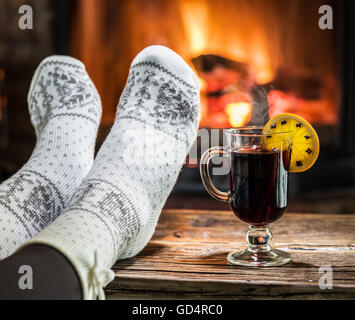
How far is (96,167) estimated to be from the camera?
725 mm

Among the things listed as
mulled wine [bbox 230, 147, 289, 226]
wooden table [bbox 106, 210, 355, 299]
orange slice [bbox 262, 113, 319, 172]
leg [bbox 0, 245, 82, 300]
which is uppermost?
orange slice [bbox 262, 113, 319, 172]

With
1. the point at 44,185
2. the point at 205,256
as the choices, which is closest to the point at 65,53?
the point at 44,185

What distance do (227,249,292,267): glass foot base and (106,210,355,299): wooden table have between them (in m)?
0.01

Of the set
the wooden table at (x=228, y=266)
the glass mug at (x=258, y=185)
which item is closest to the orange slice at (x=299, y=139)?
the glass mug at (x=258, y=185)

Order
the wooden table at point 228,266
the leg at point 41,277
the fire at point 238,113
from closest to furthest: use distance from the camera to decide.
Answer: the leg at point 41,277 → the wooden table at point 228,266 → the fire at point 238,113

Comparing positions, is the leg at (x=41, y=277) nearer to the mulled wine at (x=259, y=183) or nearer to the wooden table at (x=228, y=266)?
the wooden table at (x=228, y=266)

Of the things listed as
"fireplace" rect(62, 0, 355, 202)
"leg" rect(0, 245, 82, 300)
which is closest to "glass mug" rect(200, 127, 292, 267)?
"leg" rect(0, 245, 82, 300)

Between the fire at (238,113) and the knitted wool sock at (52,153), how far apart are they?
78 centimetres

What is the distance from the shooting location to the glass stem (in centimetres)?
66

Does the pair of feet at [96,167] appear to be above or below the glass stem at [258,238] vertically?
above

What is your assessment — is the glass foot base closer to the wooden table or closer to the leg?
the wooden table

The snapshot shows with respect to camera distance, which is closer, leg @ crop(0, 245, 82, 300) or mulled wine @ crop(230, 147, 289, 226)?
leg @ crop(0, 245, 82, 300)

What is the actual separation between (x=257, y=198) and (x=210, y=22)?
1273 mm

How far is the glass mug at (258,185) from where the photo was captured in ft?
2.07
